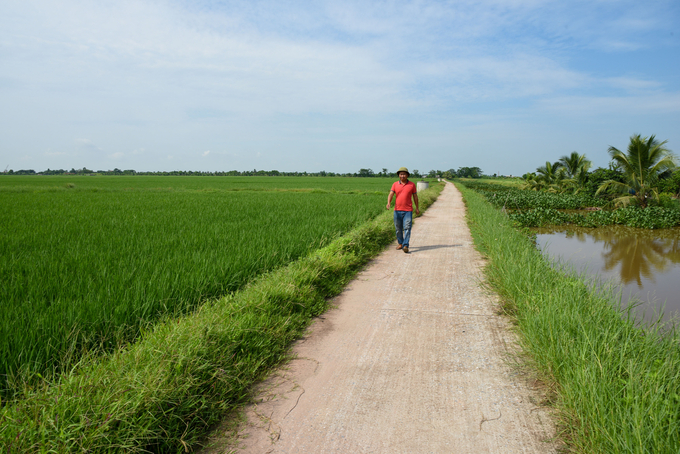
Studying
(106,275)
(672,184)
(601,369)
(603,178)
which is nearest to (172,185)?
(603,178)

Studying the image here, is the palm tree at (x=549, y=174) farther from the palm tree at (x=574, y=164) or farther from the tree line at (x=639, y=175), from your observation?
the tree line at (x=639, y=175)

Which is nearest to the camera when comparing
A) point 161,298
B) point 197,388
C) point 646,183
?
point 197,388

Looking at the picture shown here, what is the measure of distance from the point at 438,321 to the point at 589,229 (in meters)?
13.1

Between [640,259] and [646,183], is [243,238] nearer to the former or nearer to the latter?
[640,259]

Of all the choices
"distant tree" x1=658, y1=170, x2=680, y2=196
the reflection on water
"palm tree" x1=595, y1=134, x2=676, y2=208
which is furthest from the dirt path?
"distant tree" x1=658, y1=170, x2=680, y2=196

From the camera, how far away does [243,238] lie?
22.4ft

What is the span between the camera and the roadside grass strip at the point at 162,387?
187cm

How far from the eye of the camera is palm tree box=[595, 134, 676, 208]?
18.4 m

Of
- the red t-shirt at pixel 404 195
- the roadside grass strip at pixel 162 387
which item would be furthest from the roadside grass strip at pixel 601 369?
the red t-shirt at pixel 404 195

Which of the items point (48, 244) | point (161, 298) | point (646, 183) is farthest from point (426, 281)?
point (646, 183)

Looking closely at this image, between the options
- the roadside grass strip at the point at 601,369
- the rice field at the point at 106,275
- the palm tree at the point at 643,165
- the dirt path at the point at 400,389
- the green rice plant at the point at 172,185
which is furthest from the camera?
the green rice plant at the point at 172,185

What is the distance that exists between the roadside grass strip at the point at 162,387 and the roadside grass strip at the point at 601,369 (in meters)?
2.01

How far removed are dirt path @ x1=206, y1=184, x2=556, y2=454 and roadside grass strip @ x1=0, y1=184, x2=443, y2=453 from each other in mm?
203

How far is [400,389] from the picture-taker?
264 cm
